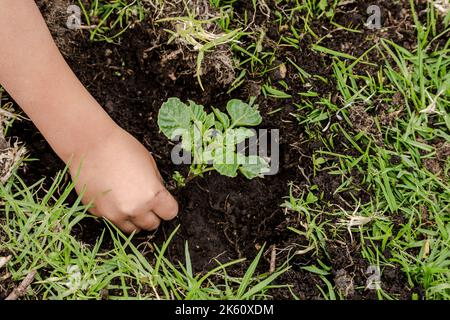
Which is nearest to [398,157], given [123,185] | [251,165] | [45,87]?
[251,165]

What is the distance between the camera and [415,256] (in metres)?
1.78

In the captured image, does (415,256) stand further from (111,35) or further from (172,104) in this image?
(111,35)

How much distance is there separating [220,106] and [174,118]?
0.67 feet

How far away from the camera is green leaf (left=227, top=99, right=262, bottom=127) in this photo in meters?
1.82

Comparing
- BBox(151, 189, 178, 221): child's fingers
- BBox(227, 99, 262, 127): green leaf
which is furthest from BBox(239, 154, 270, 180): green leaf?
BBox(151, 189, 178, 221): child's fingers

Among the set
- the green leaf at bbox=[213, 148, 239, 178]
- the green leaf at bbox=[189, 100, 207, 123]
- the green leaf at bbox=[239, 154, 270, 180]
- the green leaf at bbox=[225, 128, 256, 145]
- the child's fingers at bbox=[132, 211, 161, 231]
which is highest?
the green leaf at bbox=[189, 100, 207, 123]

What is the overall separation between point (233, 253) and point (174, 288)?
214mm

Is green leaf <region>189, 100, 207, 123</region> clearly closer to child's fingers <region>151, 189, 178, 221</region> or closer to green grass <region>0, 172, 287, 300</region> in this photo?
child's fingers <region>151, 189, 178, 221</region>

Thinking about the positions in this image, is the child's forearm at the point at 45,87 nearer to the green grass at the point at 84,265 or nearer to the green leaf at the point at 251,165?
the green grass at the point at 84,265

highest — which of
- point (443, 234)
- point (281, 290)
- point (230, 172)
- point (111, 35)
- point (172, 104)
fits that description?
point (111, 35)

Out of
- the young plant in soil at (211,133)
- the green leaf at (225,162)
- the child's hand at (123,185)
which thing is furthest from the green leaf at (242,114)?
the child's hand at (123,185)

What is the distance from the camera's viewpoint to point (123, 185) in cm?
172

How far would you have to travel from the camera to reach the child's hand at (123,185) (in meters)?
1.72
